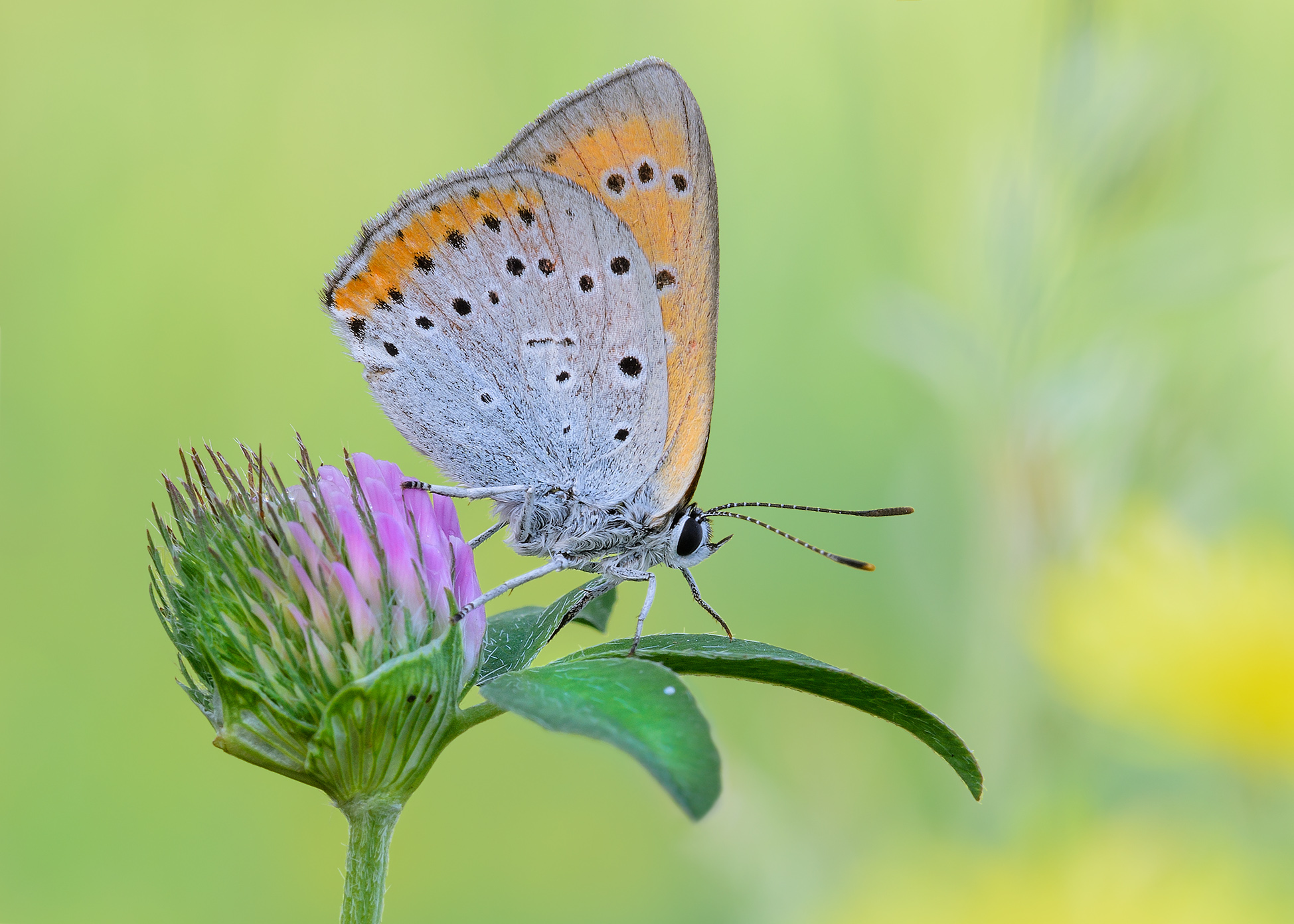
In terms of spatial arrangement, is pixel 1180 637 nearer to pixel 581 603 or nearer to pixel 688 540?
pixel 688 540

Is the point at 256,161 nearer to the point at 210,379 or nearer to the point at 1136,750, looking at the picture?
the point at 210,379

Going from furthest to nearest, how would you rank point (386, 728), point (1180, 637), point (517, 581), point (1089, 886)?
point (1180, 637) < point (1089, 886) < point (517, 581) < point (386, 728)

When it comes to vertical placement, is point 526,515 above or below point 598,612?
above

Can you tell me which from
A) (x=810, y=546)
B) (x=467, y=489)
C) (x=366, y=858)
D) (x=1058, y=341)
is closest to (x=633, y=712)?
(x=366, y=858)

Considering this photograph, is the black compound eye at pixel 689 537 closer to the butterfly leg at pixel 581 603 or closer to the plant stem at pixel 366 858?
the butterfly leg at pixel 581 603

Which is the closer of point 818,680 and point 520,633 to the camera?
point 818,680

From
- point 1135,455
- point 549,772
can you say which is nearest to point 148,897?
point 549,772
